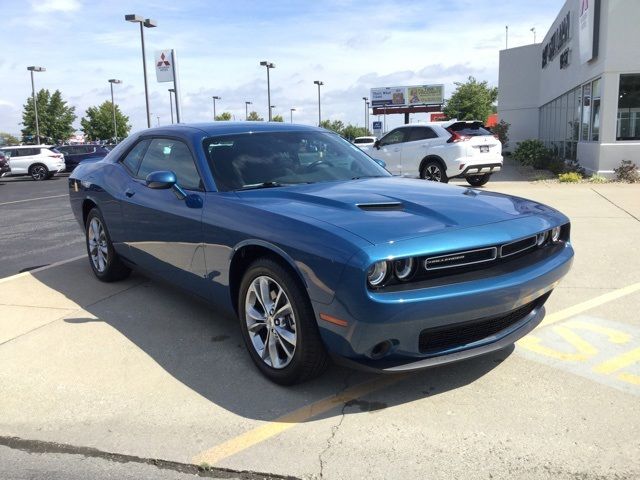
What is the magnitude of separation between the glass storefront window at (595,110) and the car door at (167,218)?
1314 cm

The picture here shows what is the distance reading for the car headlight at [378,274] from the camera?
9.45 ft

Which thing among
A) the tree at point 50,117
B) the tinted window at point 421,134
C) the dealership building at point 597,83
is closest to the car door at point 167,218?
the tinted window at point 421,134

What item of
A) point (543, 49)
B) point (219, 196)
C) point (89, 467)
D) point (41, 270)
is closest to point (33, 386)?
point (89, 467)

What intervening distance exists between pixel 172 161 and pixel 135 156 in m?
0.87

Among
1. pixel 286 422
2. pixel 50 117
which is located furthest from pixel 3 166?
pixel 50 117

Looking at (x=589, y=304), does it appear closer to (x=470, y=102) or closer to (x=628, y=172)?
(x=628, y=172)

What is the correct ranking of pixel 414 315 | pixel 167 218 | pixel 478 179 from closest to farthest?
1. pixel 414 315
2. pixel 167 218
3. pixel 478 179

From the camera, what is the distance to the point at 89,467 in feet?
9.27

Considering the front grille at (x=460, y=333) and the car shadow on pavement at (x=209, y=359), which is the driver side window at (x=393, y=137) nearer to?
the car shadow on pavement at (x=209, y=359)

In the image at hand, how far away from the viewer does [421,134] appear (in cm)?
1370

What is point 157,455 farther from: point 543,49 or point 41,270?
point 543,49

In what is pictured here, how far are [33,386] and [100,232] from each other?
2375mm

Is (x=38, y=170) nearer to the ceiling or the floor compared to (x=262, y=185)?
nearer to the floor

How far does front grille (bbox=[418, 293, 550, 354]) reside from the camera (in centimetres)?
302
